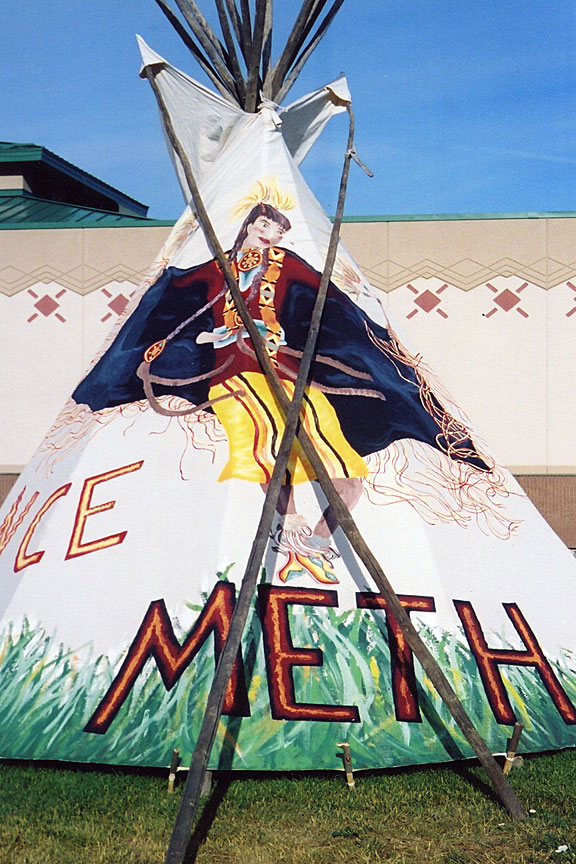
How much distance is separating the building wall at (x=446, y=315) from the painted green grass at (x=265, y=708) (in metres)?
9.55

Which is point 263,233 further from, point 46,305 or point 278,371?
point 46,305

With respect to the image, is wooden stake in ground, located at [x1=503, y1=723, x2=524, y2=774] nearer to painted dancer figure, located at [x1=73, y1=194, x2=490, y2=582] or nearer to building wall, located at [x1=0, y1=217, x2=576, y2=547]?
painted dancer figure, located at [x1=73, y1=194, x2=490, y2=582]

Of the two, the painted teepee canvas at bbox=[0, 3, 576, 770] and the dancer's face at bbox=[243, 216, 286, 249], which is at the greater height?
the dancer's face at bbox=[243, 216, 286, 249]

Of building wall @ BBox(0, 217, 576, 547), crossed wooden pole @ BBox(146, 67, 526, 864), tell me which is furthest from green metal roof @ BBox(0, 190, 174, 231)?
crossed wooden pole @ BBox(146, 67, 526, 864)

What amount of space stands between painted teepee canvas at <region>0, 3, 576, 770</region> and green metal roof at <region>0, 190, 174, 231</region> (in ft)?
26.5

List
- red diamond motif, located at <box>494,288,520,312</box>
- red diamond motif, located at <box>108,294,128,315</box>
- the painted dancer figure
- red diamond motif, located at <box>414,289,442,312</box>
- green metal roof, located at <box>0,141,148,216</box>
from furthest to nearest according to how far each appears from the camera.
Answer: green metal roof, located at <box>0,141,148,216</box> → red diamond motif, located at <box>108,294,128,315</box> → red diamond motif, located at <box>414,289,442,312</box> → red diamond motif, located at <box>494,288,520,312</box> → the painted dancer figure

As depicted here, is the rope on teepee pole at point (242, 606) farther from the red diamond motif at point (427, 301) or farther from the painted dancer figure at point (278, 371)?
the red diamond motif at point (427, 301)

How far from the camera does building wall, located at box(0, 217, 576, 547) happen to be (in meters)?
15.5

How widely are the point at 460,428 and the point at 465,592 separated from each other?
6.06ft

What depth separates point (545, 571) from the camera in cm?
737

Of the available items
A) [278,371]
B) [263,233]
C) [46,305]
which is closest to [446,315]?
[46,305]

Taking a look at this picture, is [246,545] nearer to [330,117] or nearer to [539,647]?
[539,647]

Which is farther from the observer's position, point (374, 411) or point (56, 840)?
point (374, 411)

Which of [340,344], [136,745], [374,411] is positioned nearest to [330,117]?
[340,344]
